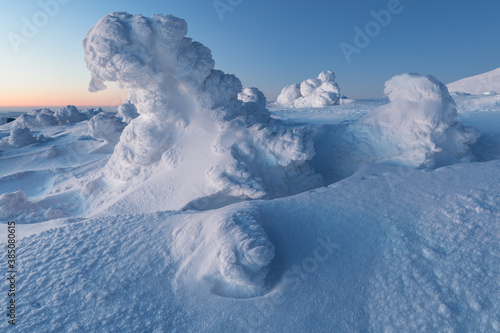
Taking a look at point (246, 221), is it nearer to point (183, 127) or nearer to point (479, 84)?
point (183, 127)

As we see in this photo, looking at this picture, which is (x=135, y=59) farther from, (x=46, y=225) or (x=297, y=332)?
(x=297, y=332)

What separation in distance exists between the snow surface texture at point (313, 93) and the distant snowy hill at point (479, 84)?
749cm

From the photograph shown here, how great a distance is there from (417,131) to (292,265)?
3012 mm

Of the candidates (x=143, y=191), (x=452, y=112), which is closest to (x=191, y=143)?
(x=143, y=191)

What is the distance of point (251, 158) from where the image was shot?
371 cm

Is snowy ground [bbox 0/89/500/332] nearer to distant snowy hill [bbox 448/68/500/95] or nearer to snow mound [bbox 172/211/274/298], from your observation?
snow mound [bbox 172/211/274/298]

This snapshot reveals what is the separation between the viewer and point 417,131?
150 inches

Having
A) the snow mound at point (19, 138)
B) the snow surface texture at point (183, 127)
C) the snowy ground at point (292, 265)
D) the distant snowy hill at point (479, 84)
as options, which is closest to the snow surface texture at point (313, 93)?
the distant snowy hill at point (479, 84)

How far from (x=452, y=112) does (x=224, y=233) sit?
3.81m

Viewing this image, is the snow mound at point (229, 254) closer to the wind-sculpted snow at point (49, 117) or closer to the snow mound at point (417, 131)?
the snow mound at point (417, 131)

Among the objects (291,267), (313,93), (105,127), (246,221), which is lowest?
(291,267)

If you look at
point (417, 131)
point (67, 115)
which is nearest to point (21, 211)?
point (417, 131)

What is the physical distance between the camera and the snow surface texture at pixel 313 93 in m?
12.8

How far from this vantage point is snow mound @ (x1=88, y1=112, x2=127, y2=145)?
289 inches
